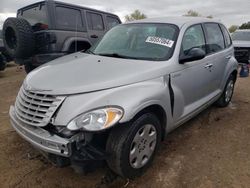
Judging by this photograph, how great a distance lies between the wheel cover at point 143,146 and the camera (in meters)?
2.62

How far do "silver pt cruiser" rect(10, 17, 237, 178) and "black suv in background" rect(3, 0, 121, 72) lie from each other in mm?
2487

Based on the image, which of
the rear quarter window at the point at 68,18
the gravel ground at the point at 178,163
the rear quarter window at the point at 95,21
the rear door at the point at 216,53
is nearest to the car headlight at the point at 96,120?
the gravel ground at the point at 178,163

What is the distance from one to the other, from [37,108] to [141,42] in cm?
168

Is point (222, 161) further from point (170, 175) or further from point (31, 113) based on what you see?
point (31, 113)

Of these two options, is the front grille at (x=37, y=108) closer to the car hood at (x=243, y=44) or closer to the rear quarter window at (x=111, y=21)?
the rear quarter window at (x=111, y=21)

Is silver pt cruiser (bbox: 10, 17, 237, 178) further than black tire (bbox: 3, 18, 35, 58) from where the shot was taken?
No

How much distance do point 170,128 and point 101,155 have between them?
1168 millimetres

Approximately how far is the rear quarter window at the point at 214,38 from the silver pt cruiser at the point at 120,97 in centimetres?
28

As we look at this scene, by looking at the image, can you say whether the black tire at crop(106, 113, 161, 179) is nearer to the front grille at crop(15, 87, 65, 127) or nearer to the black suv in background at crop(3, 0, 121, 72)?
the front grille at crop(15, 87, 65, 127)

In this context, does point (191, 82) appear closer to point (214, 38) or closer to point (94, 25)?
→ point (214, 38)

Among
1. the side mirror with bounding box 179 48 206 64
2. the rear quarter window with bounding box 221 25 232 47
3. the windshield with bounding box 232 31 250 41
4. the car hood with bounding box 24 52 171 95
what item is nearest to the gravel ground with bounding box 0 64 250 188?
the car hood with bounding box 24 52 171 95

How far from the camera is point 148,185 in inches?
107

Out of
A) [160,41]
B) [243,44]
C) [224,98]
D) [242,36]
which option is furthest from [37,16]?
[242,36]

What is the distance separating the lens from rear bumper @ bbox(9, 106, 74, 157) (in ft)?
7.29
